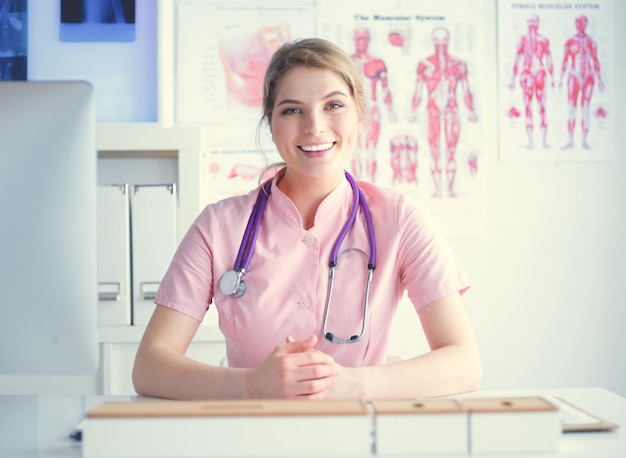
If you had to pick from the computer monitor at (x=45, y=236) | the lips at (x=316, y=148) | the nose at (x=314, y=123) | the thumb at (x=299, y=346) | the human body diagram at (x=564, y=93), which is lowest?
the thumb at (x=299, y=346)

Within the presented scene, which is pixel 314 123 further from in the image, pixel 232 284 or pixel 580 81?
pixel 580 81

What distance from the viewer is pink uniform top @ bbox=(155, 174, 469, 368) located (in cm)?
142

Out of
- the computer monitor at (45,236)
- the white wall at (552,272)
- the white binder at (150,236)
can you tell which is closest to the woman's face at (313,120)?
the white binder at (150,236)

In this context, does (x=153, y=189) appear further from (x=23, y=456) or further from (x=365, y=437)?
(x=365, y=437)

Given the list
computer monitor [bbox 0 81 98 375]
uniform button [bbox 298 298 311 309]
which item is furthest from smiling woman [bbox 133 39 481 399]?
computer monitor [bbox 0 81 98 375]

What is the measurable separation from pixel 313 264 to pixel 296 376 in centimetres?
38

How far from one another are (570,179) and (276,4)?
117cm

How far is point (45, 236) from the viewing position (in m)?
0.84

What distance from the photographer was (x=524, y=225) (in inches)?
101

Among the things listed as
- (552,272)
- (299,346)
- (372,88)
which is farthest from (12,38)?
(552,272)

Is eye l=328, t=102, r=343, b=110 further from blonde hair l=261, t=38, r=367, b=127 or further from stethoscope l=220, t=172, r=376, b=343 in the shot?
A: stethoscope l=220, t=172, r=376, b=343

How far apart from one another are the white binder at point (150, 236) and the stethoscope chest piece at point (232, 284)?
2.16 feet

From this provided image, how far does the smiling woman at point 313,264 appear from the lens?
1.36m

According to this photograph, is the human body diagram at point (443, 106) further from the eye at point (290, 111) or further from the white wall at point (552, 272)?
the eye at point (290, 111)
